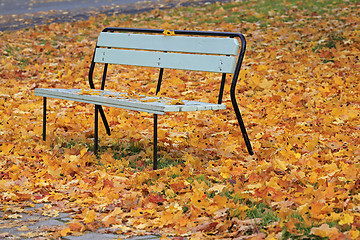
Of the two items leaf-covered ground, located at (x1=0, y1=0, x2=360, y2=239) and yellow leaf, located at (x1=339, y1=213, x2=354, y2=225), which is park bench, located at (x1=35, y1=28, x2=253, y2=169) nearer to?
leaf-covered ground, located at (x1=0, y1=0, x2=360, y2=239)

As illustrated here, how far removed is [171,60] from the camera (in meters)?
4.81

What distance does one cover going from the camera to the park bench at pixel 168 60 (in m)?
4.11

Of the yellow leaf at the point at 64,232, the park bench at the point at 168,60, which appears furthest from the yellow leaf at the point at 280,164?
the yellow leaf at the point at 64,232

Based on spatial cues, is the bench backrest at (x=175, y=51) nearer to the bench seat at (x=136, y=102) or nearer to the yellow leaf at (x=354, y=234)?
the bench seat at (x=136, y=102)

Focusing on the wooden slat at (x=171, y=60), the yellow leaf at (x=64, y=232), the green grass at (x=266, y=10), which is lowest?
the green grass at (x=266, y=10)

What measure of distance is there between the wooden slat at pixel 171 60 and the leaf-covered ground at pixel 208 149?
71cm

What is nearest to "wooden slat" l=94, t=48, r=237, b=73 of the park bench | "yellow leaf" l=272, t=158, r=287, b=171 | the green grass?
the park bench

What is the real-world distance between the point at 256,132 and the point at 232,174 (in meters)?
1.32

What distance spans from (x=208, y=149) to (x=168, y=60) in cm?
99

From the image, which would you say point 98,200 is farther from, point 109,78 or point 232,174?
point 109,78

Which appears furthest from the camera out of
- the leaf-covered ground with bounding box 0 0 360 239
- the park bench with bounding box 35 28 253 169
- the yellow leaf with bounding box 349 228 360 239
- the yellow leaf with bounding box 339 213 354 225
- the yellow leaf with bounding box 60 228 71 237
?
the park bench with bounding box 35 28 253 169

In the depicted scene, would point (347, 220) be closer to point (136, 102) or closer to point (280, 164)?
point (280, 164)

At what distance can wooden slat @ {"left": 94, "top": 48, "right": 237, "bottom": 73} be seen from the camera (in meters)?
4.36

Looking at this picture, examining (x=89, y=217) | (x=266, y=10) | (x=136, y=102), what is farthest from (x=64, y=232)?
(x=266, y=10)
